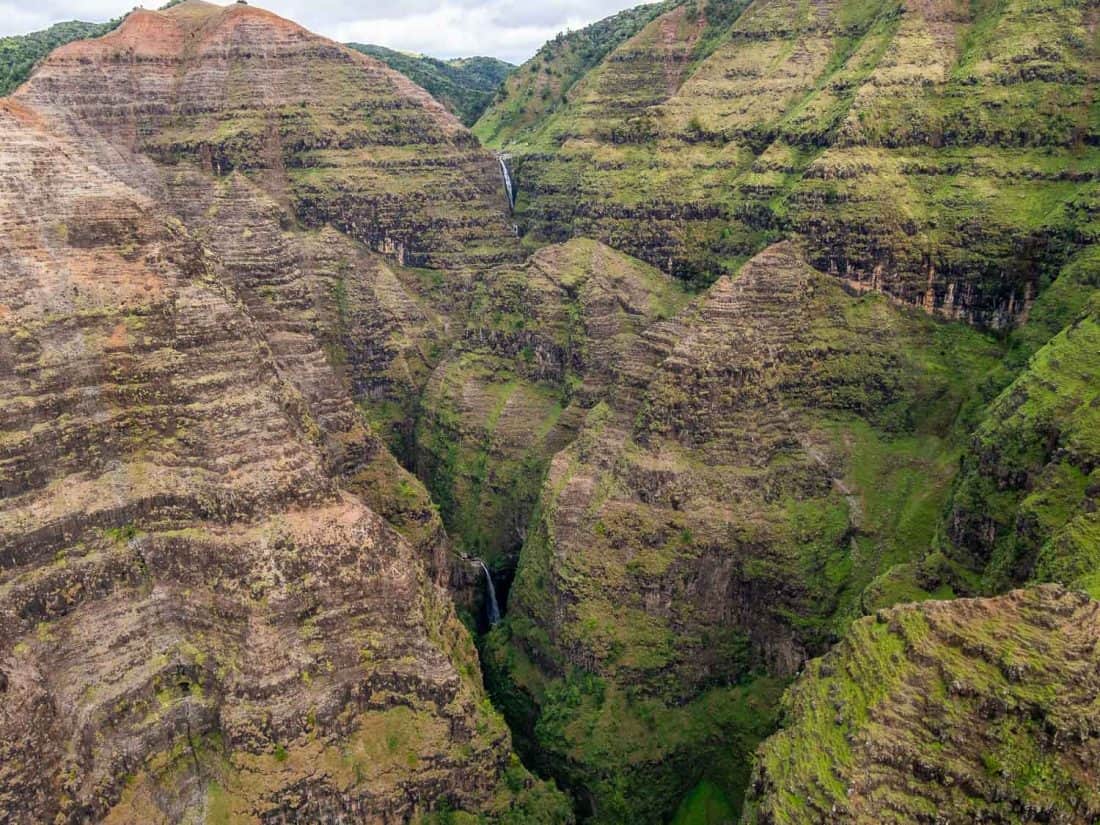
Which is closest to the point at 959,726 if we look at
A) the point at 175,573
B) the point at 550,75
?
the point at 175,573

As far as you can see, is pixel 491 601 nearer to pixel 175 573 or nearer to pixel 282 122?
pixel 175 573

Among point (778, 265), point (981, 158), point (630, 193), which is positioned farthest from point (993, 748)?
point (630, 193)

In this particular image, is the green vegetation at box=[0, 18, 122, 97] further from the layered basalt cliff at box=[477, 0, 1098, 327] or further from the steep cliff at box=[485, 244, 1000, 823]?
the steep cliff at box=[485, 244, 1000, 823]

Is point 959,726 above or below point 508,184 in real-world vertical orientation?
below

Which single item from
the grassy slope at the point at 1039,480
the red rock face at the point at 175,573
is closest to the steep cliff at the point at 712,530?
the grassy slope at the point at 1039,480

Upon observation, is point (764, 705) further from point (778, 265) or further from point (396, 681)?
point (778, 265)

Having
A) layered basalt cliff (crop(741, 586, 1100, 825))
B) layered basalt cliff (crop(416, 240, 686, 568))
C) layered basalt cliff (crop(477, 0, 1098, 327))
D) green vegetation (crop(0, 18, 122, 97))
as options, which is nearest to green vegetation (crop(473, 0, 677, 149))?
layered basalt cliff (crop(477, 0, 1098, 327))
